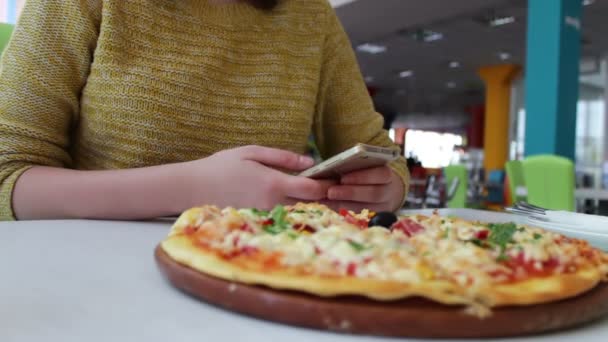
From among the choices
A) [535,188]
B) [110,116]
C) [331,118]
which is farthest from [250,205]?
[535,188]

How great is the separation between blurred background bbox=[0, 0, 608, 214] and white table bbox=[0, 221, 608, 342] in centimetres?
92

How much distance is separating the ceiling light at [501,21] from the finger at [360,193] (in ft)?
22.1

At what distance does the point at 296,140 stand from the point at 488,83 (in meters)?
10.2

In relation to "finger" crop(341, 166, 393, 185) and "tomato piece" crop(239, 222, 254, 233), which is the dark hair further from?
"tomato piece" crop(239, 222, 254, 233)

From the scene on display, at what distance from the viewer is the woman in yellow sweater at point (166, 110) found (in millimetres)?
809

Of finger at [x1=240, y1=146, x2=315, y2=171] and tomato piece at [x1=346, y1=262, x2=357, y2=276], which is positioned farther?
finger at [x1=240, y1=146, x2=315, y2=171]

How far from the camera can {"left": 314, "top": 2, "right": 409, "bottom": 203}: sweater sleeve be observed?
1.31 meters

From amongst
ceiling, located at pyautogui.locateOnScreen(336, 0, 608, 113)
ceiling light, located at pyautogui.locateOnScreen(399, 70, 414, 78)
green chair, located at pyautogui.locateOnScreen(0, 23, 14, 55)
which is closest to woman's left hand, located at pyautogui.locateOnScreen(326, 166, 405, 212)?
green chair, located at pyautogui.locateOnScreen(0, 23, 14, 55)

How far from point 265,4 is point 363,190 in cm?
57

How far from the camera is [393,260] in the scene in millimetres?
400

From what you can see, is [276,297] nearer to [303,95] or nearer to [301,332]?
[301,332]

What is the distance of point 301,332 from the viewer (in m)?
0.37

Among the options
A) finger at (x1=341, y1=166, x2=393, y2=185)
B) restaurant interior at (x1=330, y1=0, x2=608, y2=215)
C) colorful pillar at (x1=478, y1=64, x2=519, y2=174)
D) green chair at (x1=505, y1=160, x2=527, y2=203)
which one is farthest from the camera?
colorful pillar at (x1=478, y1=64, x2=519, y2=174)

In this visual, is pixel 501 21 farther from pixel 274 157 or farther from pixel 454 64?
pixel 274 157
